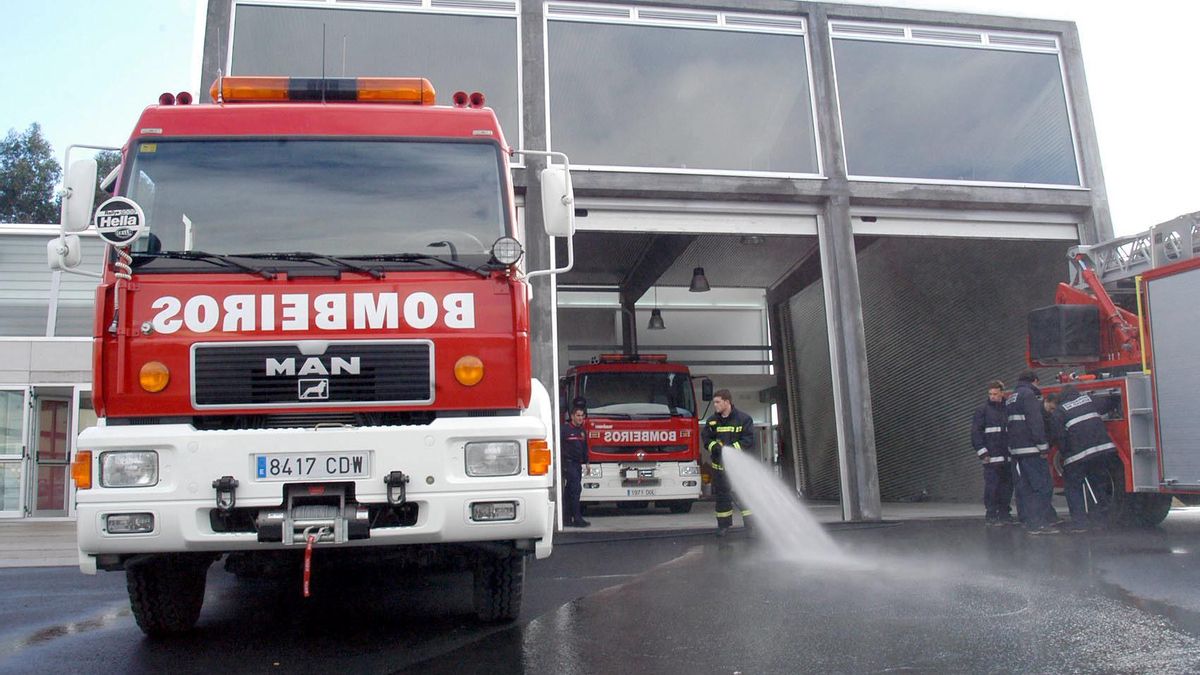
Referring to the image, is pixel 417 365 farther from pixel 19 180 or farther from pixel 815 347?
pixel 19 180

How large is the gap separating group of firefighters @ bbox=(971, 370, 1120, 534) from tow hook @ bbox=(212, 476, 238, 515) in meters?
7.92

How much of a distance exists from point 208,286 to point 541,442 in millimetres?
1758

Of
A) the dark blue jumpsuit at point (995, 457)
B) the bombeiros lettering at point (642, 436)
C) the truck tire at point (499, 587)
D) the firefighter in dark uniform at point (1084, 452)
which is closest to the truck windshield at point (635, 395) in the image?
the bombeiros lettering at point (642, 436)

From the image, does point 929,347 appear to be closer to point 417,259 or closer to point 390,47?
point 390,47

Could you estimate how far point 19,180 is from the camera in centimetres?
3353

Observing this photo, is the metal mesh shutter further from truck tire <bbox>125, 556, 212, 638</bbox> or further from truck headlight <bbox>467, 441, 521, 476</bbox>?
truck tire <bbox>125, 556, 212, 638</bbox>

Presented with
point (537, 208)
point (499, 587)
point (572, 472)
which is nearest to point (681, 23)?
point (537, 208)

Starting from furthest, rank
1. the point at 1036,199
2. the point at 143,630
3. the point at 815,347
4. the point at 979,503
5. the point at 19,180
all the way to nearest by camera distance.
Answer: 1. the point at 19,180
2. the point at 815,347
3. the point at 979,503
4. the point at 1036,199
5. the point at 143,630

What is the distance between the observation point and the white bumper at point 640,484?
14.0m

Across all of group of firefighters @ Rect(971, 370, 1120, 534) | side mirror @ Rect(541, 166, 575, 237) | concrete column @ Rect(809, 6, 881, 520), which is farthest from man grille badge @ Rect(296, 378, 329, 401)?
concrete column @ Rect(809, 6, 881, 520)

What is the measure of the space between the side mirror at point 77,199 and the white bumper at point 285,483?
116 centimetres

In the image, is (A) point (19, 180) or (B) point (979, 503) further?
(A) point (19, 180)

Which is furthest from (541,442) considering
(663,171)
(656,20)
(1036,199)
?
(1036,199)

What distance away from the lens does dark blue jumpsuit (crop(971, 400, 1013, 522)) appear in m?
10.8
